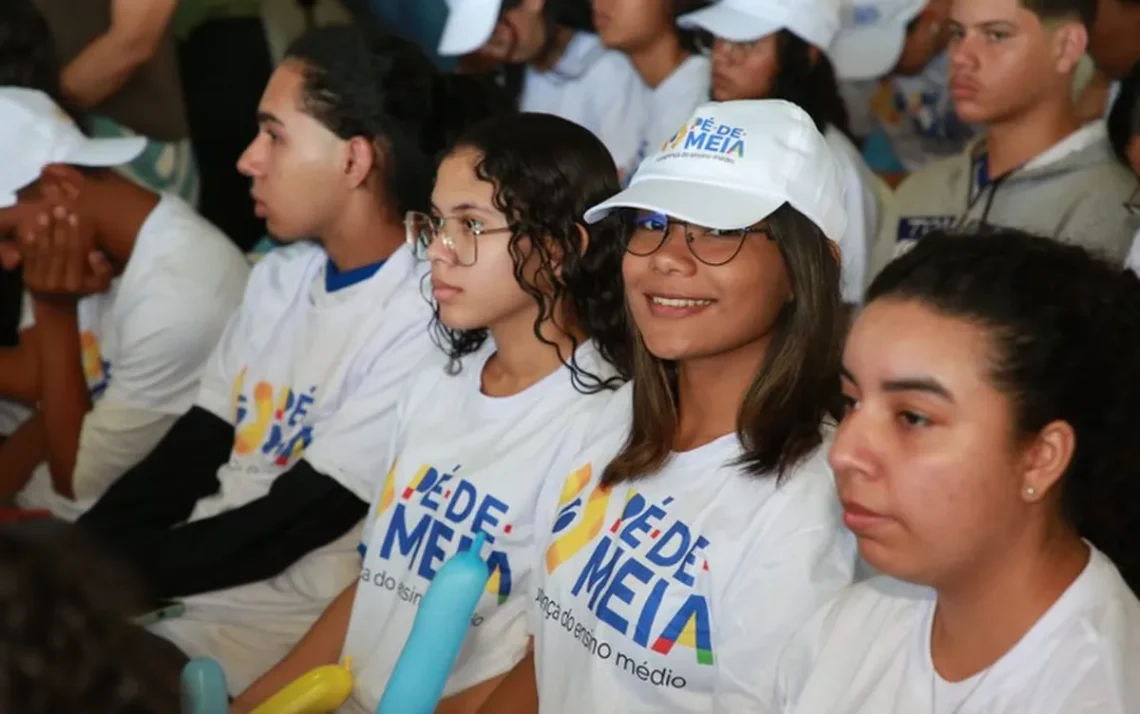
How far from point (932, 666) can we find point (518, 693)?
1.49 feet

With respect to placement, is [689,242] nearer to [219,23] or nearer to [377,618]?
[377,618]

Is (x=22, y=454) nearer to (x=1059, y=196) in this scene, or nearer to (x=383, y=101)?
(x=383, y=101)

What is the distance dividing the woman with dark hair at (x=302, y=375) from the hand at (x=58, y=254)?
247mm

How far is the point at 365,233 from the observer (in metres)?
1.62

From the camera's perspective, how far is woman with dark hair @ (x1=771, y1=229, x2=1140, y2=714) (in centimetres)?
84

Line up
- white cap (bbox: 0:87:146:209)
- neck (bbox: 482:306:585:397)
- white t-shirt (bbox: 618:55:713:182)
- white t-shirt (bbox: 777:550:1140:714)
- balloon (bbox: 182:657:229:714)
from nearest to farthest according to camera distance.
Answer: white t-shirt (bbox: 777:550:1140:714) → balloon (bbox: 182:657:229:714) → neck (bbox: 482:306:585:397) → white cap (bbox: 0:87:146:209) → white t-shirt (bbox: 618:55:713:182)

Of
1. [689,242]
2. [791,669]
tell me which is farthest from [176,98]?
[791,669]

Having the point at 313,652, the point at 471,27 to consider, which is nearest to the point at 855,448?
the point at 313,652

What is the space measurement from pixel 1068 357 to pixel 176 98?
6.17 feet

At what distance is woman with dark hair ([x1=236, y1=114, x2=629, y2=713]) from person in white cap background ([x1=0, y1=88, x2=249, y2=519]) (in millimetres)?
576

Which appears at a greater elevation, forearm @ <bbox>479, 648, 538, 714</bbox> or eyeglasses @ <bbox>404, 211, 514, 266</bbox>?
eyeglasses @ <bbox>404, 211, 514, 266</bbox>

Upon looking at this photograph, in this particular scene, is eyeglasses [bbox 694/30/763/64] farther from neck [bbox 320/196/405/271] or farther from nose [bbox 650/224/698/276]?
nose [bbox 650/224/698/276]

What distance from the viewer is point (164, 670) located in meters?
0.57

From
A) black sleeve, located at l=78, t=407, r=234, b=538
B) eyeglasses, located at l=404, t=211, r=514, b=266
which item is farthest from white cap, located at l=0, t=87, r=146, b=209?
eyeglasses, located at l=404, t=211, r=514, b=266
